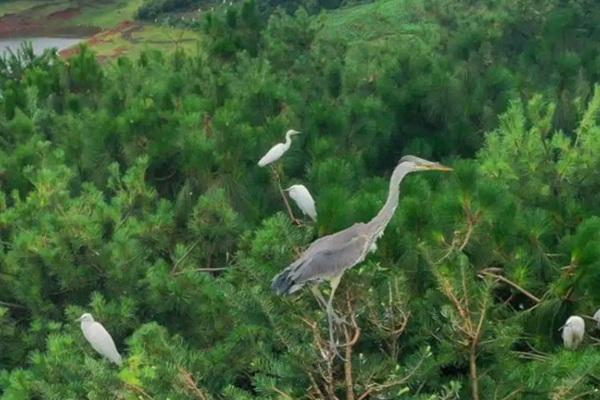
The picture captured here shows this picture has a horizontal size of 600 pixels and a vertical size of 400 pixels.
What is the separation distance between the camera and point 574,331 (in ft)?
13.8

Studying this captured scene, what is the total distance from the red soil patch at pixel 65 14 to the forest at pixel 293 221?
2405 centimetres

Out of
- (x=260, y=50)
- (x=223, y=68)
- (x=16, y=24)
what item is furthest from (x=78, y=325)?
(x=16, y=24)

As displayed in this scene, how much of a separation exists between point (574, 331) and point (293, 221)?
150cm

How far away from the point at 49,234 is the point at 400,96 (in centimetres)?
368

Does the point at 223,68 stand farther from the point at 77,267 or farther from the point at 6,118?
the point at 77,267

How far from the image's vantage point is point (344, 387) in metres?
3.58

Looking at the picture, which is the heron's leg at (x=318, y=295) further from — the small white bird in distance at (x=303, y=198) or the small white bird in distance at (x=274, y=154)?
the small white bird in distance at (x=274, y=154)

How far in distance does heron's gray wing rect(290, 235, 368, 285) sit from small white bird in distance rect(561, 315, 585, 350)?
942 millimetres

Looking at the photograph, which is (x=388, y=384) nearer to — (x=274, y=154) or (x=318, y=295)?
(x=318, y=295)

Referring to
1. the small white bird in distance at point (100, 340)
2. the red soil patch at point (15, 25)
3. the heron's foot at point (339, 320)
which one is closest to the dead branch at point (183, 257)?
the small white bird in distance at point (100, 340)

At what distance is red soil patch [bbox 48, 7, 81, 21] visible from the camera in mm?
33625

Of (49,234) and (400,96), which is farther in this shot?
(400,96)

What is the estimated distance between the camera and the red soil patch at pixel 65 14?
110 feet

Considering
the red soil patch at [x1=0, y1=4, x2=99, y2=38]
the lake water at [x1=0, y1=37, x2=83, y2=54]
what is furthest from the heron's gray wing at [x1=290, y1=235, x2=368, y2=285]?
the red soil patch at [x1=0, y1=4, x2=99, y2=38]
